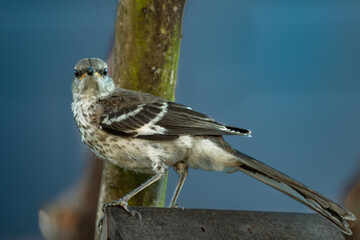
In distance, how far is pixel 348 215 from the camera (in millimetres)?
1837

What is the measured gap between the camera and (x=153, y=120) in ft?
6.93

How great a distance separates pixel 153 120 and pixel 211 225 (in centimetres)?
55

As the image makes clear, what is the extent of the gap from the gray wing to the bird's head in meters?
0.08

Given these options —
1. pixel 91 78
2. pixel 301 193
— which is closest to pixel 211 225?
pixel 301 193

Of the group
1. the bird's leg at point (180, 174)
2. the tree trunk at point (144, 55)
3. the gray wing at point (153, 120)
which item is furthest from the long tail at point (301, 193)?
the tree trunk at point (144, 55)

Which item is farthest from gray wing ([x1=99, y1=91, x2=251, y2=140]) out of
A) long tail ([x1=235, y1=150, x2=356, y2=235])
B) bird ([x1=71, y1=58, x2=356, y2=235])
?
long tail ([x1=235, y1=150, x2=356, y2=235])

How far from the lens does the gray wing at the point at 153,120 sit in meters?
2.07

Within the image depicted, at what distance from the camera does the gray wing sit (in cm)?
207

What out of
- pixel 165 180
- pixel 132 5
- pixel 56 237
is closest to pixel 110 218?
pixel 165 180

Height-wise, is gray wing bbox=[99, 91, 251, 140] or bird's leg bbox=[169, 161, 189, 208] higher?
gray wing bbox=[99, 91, 251, 140]

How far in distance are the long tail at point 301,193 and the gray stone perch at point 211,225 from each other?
6.9 inches

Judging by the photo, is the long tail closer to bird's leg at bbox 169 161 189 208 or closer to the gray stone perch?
the gray stone perch

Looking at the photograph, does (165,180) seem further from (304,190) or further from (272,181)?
(304,190)

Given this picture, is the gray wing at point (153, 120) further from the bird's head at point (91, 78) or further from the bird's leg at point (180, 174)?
the bird's leg at point (180, 174)
